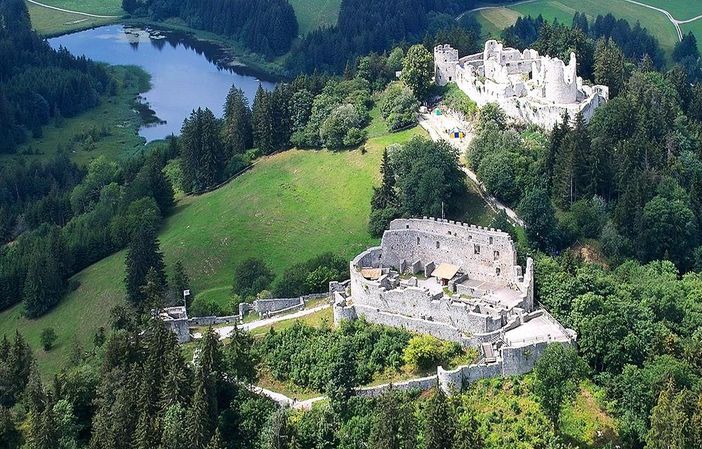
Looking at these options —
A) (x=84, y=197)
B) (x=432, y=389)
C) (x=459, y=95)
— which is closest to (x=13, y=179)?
(x=84, y=197)

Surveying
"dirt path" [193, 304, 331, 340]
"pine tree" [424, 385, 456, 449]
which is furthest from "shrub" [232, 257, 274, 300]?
"pine tree" [424, 385, 456, 449]

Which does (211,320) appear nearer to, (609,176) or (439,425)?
(439,425)

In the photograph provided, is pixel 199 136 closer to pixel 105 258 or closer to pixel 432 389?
pixel 105 258

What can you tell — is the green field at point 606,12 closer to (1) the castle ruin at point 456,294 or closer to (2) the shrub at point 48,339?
(2) the shrub at point 48,339

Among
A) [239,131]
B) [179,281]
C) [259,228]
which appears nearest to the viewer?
[179,281]

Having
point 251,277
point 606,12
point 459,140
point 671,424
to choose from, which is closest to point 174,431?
point 671,424

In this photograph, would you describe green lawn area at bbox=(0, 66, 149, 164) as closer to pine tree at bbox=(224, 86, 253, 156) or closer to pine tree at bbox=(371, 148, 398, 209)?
pine tree at bbox=(224, 86, 253, 156)
